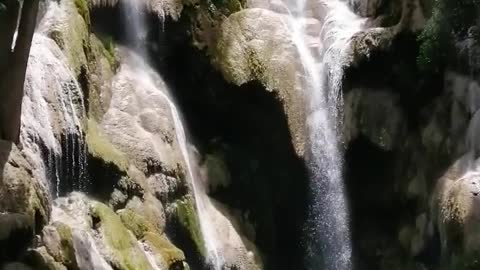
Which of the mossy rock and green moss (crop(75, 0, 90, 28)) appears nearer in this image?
the mossy rock

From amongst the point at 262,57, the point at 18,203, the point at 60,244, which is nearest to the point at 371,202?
the point at 262,57

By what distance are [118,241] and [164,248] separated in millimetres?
1528

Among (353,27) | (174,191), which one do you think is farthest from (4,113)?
(353,27)

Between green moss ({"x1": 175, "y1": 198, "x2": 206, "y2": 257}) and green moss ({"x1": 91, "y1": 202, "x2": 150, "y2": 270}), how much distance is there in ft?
8.40

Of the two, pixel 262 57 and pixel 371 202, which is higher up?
pixel 262 57

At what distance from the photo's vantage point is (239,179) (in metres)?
20.0

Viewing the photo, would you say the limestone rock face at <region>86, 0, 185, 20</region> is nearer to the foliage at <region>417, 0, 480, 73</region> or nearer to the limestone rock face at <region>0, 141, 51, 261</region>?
the foliage at <region>417, 0, 480, 73</region>

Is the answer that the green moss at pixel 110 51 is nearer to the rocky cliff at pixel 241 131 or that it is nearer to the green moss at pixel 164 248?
the rocky cliff at pixel 241 131

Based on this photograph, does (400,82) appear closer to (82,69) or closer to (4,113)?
(82,69)

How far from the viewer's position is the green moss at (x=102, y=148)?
49.4ft

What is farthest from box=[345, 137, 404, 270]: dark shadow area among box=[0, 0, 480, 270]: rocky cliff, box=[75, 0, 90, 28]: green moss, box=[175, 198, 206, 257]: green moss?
box=[75, 0, 90, 28]: green moss

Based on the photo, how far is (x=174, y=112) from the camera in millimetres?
18672

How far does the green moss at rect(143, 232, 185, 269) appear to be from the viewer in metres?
14.7

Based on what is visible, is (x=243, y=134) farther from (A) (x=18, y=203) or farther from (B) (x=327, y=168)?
(A) (x=18, y=203)
